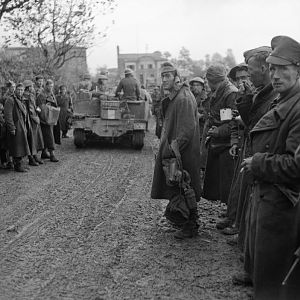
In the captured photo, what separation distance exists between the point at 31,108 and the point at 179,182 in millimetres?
5315

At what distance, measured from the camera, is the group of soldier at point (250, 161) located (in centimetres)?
305

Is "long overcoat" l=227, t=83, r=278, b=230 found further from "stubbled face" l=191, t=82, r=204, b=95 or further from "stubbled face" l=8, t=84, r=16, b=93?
"stubbled face" l=8, t=84, r=16, b=93

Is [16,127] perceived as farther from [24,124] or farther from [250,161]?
[250,161]

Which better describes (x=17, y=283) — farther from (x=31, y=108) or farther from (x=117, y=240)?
(x=31, y=108)

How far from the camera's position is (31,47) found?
64.2ft

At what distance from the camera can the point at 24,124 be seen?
30.0 feet

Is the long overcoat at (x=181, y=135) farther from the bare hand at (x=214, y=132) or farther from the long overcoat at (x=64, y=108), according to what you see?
the long overcoat at (x=64, y=108)

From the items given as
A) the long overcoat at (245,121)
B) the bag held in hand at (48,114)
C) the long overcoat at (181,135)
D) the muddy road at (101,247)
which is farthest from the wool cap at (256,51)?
the bag held in hand at (48,114)

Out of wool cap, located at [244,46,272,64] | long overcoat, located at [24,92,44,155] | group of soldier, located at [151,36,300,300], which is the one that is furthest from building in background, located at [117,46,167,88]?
wool cap, located at [244,46,272,64]

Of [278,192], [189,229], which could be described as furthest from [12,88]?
[278,192]

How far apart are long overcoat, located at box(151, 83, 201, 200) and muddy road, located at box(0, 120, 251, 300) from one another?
0.61 metres

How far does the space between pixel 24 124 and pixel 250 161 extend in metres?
6.78

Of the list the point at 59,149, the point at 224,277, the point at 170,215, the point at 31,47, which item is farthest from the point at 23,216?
the point at 31,47

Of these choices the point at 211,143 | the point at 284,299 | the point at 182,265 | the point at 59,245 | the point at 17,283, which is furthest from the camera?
the point at 211,143
